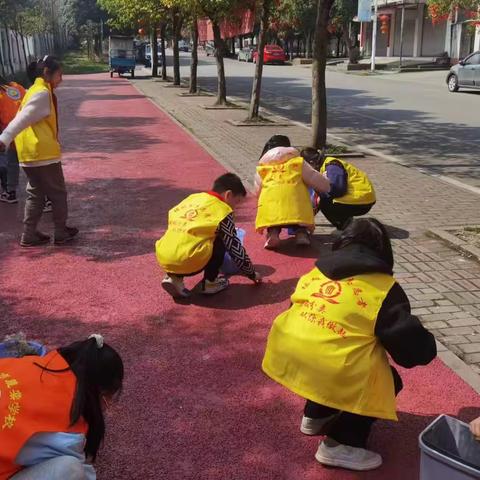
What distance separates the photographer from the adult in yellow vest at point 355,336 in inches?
110

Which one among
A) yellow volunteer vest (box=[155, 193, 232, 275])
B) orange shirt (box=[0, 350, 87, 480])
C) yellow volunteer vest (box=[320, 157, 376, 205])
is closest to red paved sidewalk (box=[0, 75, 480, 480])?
yellow volunteer vest (box=[155, 193, 232, 275])

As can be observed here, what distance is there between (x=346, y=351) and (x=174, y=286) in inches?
89.1

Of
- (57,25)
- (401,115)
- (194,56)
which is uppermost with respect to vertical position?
(57,25)

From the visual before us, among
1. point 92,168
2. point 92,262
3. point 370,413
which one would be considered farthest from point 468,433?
point 92,168

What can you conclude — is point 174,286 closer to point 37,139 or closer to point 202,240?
point 202,240

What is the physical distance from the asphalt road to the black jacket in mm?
6883

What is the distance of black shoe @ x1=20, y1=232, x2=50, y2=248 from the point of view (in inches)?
243

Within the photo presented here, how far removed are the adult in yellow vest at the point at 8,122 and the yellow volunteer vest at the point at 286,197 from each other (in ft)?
11.2

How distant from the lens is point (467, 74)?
23109mm

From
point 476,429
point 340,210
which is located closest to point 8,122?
point 340,210

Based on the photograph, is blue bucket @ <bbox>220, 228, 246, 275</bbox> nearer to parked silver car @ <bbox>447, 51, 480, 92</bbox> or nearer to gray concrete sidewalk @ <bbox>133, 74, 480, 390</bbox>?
gray concrete sidewalk @ <bbox>133, 74, 480, 390</bbox>

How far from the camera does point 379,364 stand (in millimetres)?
2857

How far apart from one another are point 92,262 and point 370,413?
11.7ft

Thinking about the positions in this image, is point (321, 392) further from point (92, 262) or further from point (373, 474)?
point (92, 262)
